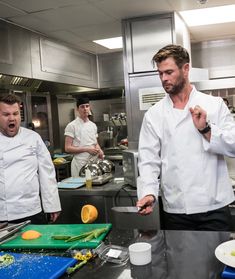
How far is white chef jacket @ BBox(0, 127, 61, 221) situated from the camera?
228cm

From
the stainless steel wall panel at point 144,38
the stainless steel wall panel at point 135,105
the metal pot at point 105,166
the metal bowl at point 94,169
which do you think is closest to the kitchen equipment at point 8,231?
the metal bowl at point 94,169

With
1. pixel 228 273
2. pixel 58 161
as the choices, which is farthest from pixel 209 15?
pixel 228 273

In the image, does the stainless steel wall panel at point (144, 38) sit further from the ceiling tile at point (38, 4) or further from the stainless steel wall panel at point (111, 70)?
the stainless steel wall panel at point (111, 70)

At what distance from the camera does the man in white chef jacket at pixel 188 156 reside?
182 centimetres

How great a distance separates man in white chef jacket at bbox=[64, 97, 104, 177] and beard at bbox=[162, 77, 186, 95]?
7.10 ft

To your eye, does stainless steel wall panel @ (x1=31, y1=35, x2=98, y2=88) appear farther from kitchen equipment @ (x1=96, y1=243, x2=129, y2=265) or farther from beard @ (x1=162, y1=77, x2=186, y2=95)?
kitchen equipment @ (x1=96, y1=243, x2=129, y2=265)

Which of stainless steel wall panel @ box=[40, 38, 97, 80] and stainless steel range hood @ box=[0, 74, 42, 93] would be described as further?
stainless steel wall panel @ box=[40, 38, 97, 80]

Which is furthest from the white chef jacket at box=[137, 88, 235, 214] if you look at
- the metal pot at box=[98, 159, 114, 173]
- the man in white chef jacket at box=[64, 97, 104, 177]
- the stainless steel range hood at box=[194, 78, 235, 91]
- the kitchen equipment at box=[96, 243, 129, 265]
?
the man in white chef jacket at box=[64, 97, 104, 177]

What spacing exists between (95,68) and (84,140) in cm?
122

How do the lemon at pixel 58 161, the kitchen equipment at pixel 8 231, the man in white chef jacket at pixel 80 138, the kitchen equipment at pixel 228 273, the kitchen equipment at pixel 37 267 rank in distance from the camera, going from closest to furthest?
the kitchen equipment at pixel 228 273 < the kitchen equipment at pixel 37 267 < the kitchen equipment at pixel 8 231 < the man in white chef jacket at pixel 80 138 < the lemon at pixel 58 161

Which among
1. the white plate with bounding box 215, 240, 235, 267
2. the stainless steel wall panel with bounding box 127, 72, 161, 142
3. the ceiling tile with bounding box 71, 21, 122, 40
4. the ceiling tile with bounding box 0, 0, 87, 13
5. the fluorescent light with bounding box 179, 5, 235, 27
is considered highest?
the fluorescent light with bounding box 179, 5, 235, 27

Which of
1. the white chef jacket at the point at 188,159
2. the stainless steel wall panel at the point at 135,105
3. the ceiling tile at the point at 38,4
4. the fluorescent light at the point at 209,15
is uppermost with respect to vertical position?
Result: the fluorescent light at the point at 209,15

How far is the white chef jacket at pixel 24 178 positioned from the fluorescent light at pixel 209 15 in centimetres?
191

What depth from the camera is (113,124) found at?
548 centimetres
